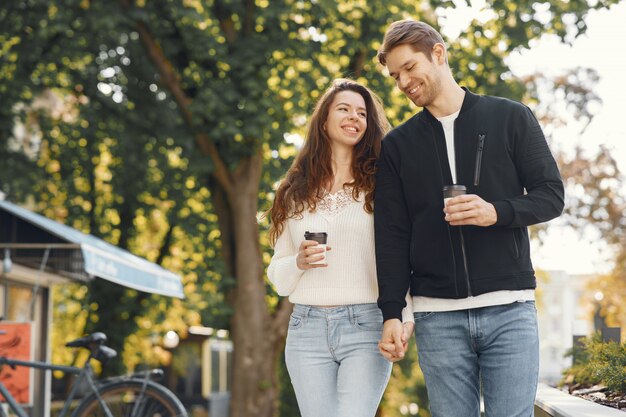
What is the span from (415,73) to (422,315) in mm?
950

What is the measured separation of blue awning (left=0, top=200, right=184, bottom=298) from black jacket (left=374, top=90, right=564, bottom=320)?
683 centimetres

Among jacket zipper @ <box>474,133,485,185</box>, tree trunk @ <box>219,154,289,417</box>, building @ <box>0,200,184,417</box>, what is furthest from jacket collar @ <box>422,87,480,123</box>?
tree trunk @ <box>219,154,289,417</box>

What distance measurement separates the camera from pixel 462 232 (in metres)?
4.24

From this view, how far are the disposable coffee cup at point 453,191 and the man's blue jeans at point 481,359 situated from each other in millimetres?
454

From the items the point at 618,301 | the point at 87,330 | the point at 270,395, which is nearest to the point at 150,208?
the point at 87,330

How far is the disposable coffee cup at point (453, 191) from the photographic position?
405 centimetres

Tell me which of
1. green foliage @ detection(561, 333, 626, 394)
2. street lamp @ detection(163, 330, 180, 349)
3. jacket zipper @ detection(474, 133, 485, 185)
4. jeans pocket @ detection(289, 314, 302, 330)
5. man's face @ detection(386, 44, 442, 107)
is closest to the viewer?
jacket zipper @ detection(474, 133, 485, 185)

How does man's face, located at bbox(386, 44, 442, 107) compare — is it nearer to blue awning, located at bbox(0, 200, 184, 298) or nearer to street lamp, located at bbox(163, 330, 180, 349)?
blue awning, located at bbox(0, 200, 184, 298)

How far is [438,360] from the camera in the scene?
14.0 feet

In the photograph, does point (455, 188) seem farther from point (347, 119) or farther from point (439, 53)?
point (347, 119)

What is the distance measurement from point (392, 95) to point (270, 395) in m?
4.90

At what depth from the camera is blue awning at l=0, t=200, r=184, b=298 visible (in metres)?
11.4

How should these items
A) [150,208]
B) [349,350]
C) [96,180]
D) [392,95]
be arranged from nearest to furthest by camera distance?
[349,350] → [392,95] → [150,208] → [96,180]

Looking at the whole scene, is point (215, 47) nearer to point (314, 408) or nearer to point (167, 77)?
point (167, 77)
